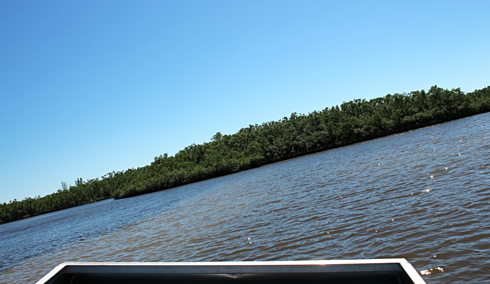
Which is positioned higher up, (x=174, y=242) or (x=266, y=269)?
(x=266, y=269)

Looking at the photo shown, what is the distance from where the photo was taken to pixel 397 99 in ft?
406

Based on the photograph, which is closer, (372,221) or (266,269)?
(266,269)

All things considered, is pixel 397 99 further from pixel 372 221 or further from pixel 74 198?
pixel 74 198

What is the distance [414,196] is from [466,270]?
8052 millimetres

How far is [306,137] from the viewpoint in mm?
119688

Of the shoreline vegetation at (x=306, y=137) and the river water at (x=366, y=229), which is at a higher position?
the shoreline vegetation at (x=306, y=137)

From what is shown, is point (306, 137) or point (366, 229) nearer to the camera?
point (366, 229)

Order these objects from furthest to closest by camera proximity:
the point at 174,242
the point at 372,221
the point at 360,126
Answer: the point at 360,126
the point at 174,242
the point at 372,221

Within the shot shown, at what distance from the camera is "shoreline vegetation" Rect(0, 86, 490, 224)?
109 metres

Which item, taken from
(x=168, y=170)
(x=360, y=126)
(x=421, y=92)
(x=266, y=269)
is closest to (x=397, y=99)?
(x=421, y=92)

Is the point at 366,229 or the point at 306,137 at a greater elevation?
the point at 306,137

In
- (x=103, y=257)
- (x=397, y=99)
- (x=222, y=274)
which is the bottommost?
(x=103, y=257)

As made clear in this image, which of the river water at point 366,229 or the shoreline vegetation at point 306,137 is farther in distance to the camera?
the shoreline vegetation at point 306,137

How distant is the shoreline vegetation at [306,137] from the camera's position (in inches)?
4304
